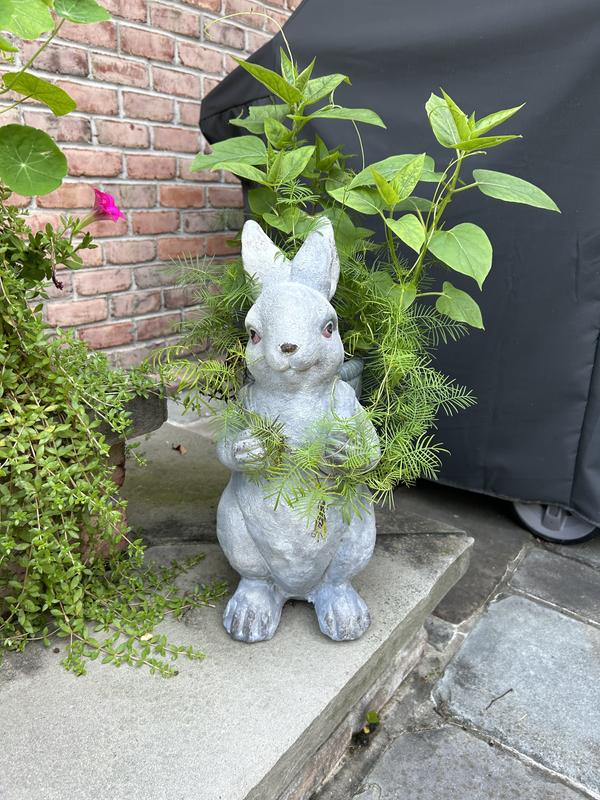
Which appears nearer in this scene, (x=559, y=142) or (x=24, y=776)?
(x=24, y=776)

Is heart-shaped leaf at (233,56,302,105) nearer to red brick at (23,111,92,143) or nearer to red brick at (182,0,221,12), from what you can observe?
red brick at (23,111,92,143)

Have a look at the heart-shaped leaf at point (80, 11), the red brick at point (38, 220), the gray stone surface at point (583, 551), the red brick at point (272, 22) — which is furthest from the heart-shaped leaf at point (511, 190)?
the red brick at point (272, 22)

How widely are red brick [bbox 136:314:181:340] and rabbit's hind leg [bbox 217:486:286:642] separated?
1.49 metres

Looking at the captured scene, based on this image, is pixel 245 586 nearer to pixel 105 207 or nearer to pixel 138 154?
pixel 105 207

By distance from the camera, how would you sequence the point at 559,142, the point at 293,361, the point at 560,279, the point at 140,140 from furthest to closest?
the point at 140,140 < the point at 560,279 < the point at 559,142 < the point at 293,361

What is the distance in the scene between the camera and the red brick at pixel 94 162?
7.19 feet

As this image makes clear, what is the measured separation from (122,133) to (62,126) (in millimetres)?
258

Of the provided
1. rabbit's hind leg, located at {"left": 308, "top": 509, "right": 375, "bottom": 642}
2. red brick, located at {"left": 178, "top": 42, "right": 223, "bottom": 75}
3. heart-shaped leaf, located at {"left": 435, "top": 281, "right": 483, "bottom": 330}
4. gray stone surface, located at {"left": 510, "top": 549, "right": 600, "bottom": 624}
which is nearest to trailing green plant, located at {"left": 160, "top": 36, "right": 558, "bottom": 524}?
heart-shaped leaf, located at {"left": 435, "top": 281, "right": 483, "bottom": 330}

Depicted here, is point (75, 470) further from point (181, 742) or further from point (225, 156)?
point (225, 156)

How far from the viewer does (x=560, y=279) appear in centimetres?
187

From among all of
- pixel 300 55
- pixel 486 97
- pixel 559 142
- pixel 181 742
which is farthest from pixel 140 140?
pixel 181 742

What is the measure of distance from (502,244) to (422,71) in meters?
0.60

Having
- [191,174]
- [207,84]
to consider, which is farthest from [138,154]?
[207,84]

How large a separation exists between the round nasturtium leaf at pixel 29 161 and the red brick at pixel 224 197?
171cm
